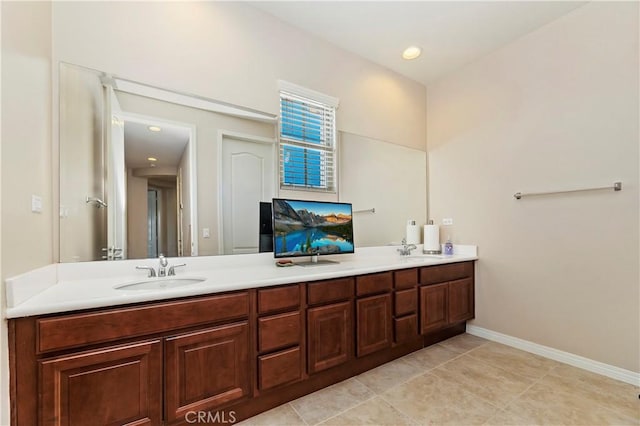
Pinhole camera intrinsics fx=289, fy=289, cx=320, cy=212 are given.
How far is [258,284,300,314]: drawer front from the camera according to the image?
1.60 meters

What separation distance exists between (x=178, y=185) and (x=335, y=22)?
5.95 feet

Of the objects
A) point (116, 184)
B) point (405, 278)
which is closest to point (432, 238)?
point (405, 278)

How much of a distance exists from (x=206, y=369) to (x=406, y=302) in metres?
1.52

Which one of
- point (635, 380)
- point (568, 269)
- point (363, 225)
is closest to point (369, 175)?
point (363, 225)

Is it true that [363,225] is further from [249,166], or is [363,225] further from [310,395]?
[310,395]

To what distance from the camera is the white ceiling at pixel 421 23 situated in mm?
2209

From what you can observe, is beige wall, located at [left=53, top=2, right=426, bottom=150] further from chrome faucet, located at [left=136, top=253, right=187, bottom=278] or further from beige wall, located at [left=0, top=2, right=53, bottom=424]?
chrome faucet, located at [left=136, top=253, right=187, bottom=278]

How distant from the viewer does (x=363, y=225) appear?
2.77 m

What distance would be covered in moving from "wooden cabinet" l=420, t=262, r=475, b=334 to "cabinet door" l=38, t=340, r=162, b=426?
1945 mm

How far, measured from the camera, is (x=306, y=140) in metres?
2.51

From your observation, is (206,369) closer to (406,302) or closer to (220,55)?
(406,302)

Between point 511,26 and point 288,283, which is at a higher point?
point 511,26

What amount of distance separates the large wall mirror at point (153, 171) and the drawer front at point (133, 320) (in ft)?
1.92

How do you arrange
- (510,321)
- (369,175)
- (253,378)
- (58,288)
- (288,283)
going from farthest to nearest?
1. (369,175)
2. (510,321)
3. (288,283)
4. (253,378)
5. (58,288)
